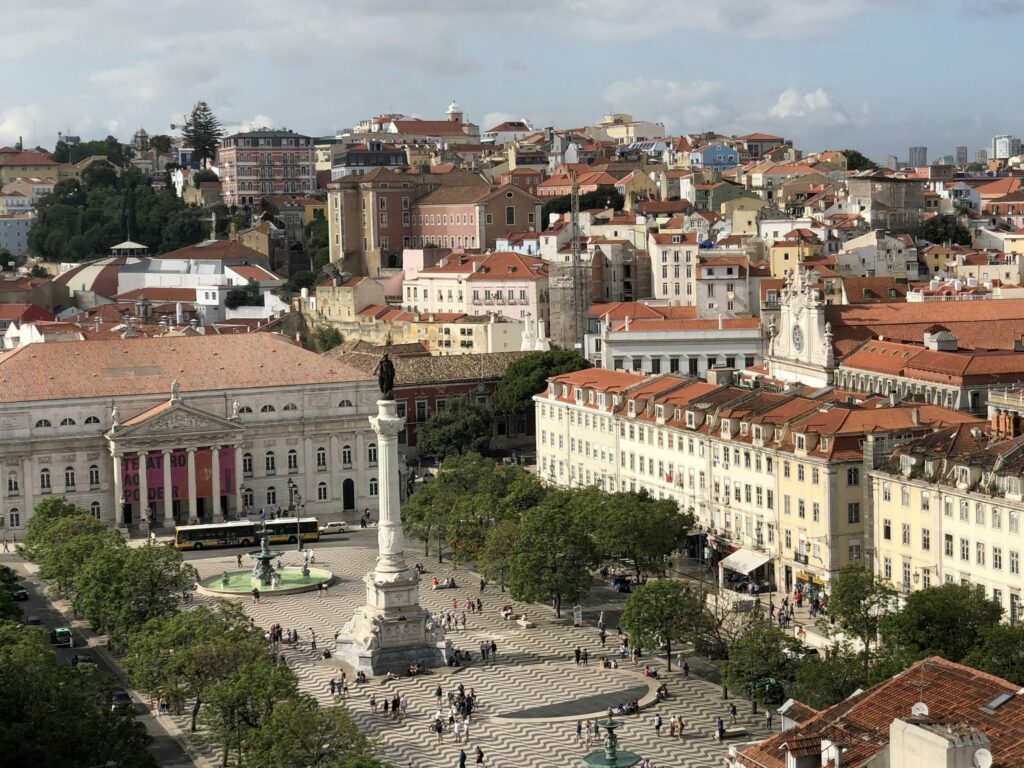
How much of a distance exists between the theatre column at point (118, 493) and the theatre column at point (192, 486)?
3.63 m

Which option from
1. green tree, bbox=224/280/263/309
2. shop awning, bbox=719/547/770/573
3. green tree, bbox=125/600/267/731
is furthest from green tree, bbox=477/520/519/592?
green tree, bbox=224/280/263/309

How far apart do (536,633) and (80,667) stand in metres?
21.4

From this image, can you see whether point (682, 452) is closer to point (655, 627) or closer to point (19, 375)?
point (655, 627)

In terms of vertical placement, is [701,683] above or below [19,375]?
below

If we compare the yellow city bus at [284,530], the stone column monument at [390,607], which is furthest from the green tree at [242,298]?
the stone column monument at [390,607]

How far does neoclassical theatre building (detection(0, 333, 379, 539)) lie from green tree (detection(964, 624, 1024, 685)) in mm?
58722

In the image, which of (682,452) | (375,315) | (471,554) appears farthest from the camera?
(375,315)

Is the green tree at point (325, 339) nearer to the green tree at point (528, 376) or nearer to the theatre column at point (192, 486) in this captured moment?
the green tree at point (528, 376)

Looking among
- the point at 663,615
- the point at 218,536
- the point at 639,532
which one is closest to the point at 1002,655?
the point at 663,615

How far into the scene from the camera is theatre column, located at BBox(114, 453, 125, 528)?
353ft

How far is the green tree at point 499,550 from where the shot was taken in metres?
82.1

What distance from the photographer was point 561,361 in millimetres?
125375

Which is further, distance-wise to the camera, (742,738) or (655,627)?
(655,627)

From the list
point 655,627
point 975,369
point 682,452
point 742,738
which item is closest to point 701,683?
point 655,627
